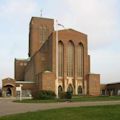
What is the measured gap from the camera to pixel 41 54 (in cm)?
9431

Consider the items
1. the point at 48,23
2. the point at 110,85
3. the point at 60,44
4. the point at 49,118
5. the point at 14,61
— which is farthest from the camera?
the point at 14,61

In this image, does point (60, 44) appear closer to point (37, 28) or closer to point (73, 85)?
point (73, 85)

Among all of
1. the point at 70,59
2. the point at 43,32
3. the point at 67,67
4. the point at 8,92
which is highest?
the point at 43,32

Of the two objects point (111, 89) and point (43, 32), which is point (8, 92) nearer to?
point (43, 32)

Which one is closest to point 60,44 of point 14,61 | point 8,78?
point 8,78

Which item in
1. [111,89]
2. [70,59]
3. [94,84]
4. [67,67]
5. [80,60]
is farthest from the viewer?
[111,89]

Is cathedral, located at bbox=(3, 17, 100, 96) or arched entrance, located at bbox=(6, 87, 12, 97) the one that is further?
arched entrance, located at bbox=(6, 87, 12, 97)

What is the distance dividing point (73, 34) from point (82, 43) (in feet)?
12.3

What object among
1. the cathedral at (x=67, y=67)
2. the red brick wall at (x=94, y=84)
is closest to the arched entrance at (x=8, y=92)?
the cathedral at (x=67, y=67)

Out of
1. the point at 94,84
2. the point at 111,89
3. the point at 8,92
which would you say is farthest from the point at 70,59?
the point at 111,89

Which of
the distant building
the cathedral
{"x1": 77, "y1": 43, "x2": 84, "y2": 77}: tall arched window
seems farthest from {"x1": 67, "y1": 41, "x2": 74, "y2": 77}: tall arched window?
the distant building

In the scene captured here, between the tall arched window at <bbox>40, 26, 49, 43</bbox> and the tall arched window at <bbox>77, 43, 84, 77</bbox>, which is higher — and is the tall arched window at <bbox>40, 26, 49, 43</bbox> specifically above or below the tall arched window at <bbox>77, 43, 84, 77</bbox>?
above

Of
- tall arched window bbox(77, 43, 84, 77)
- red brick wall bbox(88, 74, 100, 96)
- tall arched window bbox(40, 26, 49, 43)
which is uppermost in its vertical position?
tall arched window bbox(40, 26, 49, 43)

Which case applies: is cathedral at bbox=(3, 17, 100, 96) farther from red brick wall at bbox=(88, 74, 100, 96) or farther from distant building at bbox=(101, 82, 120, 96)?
distant building at bbox=(101, 82, 120, 96)
